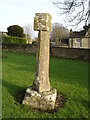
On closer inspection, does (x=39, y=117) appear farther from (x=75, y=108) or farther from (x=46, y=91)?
(x=75, y=108)

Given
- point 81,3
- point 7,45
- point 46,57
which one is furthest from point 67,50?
point 46,57

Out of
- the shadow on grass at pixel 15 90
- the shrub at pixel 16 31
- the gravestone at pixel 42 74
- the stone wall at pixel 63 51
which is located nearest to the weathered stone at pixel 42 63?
the gravestone at pixel 42 74

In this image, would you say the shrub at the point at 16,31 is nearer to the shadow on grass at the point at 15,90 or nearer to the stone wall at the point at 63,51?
the stone wall at the point at 63,51

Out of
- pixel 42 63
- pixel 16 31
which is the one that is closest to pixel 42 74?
pixel 42 63

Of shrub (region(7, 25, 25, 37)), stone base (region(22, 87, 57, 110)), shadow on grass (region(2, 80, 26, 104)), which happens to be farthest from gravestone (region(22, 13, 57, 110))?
shrub (region(7, 25, 25, 37))

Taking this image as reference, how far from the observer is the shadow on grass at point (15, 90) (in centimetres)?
410

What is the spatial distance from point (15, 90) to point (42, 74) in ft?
4.88

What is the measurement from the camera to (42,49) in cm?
375

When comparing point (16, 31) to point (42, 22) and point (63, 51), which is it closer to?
point (63, 51)

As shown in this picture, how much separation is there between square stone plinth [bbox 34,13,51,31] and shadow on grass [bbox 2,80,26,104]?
7.43 feet

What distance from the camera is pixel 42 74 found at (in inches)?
151

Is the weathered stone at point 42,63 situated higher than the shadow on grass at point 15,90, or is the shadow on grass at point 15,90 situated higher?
the weathered stone at point 42,63

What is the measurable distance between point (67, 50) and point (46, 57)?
13995 mm

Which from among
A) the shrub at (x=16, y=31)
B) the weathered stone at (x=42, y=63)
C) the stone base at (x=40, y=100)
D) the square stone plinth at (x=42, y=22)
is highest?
the shrub at (x=16, y=31)
